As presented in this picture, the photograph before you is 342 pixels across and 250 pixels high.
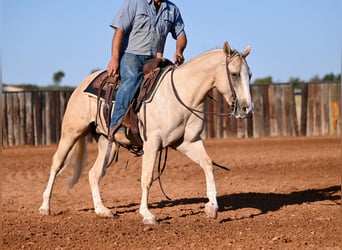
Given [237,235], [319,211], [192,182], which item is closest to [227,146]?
[192,182]

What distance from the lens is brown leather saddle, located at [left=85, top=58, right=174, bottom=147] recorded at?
908 cm

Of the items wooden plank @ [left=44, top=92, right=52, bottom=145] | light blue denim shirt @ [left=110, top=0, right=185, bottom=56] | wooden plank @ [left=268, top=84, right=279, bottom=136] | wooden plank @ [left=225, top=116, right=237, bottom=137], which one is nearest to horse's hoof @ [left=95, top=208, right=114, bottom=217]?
light blue denim shirt @ [left=110, top=0, right=185, bottom=56]

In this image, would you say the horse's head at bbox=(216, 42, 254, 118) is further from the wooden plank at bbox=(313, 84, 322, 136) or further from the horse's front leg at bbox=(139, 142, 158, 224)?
the wooden plank at bbox=(313, 84, 322, 136)

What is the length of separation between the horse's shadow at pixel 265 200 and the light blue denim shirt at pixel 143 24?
8.60ft

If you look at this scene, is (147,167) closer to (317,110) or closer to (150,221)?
(150,221)

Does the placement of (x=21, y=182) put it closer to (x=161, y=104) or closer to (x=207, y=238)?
(x=161, y=104)

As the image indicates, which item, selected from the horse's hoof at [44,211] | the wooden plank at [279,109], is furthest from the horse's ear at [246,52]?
the wooden plank at [279,109]

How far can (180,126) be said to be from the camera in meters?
8.90

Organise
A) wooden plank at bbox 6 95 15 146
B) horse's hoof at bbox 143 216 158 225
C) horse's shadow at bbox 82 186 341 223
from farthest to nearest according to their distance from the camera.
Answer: wooden plank at bbox 6 95 15 146
horse's shadow at bbox 82 186 341 223
horse's hoof at bbox 143 216 158 225

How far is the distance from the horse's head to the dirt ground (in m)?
1.47

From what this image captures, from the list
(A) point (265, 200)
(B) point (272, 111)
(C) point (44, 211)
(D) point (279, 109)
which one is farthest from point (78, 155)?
(D) point (279, 109)

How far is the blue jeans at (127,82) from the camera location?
906 cm

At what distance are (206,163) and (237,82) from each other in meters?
1.25

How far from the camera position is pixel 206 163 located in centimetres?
903
